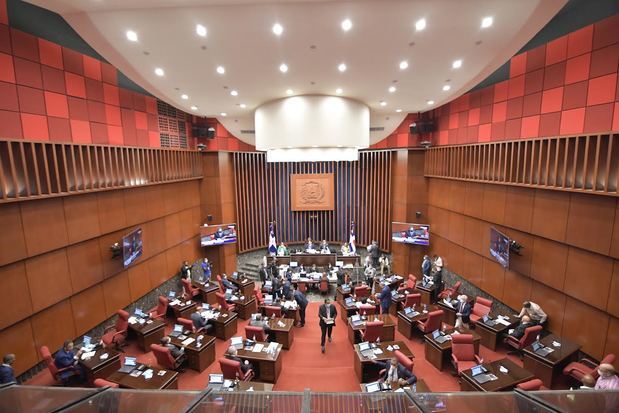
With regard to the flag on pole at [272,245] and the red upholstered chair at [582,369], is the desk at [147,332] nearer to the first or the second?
the flag on pole at [272,245]

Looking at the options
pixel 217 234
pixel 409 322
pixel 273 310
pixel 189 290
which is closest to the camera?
pixel 409 322

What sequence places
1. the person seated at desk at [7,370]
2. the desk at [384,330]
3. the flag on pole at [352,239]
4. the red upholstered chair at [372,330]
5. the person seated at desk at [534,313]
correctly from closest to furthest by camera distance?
1. the person seated at desk at [7,370]
2. the person seated at desk at [534,313]
3. the red upholstered chair at [372,330]
4. the desk at [384,330]
5. the flag on pole at [352,239]

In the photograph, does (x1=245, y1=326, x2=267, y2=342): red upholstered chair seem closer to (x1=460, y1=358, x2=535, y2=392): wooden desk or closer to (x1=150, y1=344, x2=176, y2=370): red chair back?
(x1=150, y1=344, x2=176, y2=370): red chair back

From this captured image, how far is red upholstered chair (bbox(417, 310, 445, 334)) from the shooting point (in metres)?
7.87

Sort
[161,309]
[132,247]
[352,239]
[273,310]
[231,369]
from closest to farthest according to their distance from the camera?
[231,369], [132,247], [273,310], [161,309], [352,239]

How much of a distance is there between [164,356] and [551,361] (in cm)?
817

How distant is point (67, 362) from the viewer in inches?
241

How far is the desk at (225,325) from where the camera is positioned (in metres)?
8.47

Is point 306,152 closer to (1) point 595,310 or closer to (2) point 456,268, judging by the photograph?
(2) point 456,268

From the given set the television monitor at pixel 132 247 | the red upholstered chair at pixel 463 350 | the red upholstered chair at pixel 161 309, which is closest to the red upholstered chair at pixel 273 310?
the red upholstered chair at pixel 161 309

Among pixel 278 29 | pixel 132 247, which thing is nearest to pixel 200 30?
pixel 278 29

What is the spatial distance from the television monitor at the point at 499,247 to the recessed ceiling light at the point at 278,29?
7468mm

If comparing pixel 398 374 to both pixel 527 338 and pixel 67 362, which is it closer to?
pixel 527 338

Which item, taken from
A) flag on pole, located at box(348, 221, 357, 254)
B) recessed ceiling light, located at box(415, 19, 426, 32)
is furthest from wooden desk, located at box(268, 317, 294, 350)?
recessed ceiling light, located at box(415, 19, 426, 32)
